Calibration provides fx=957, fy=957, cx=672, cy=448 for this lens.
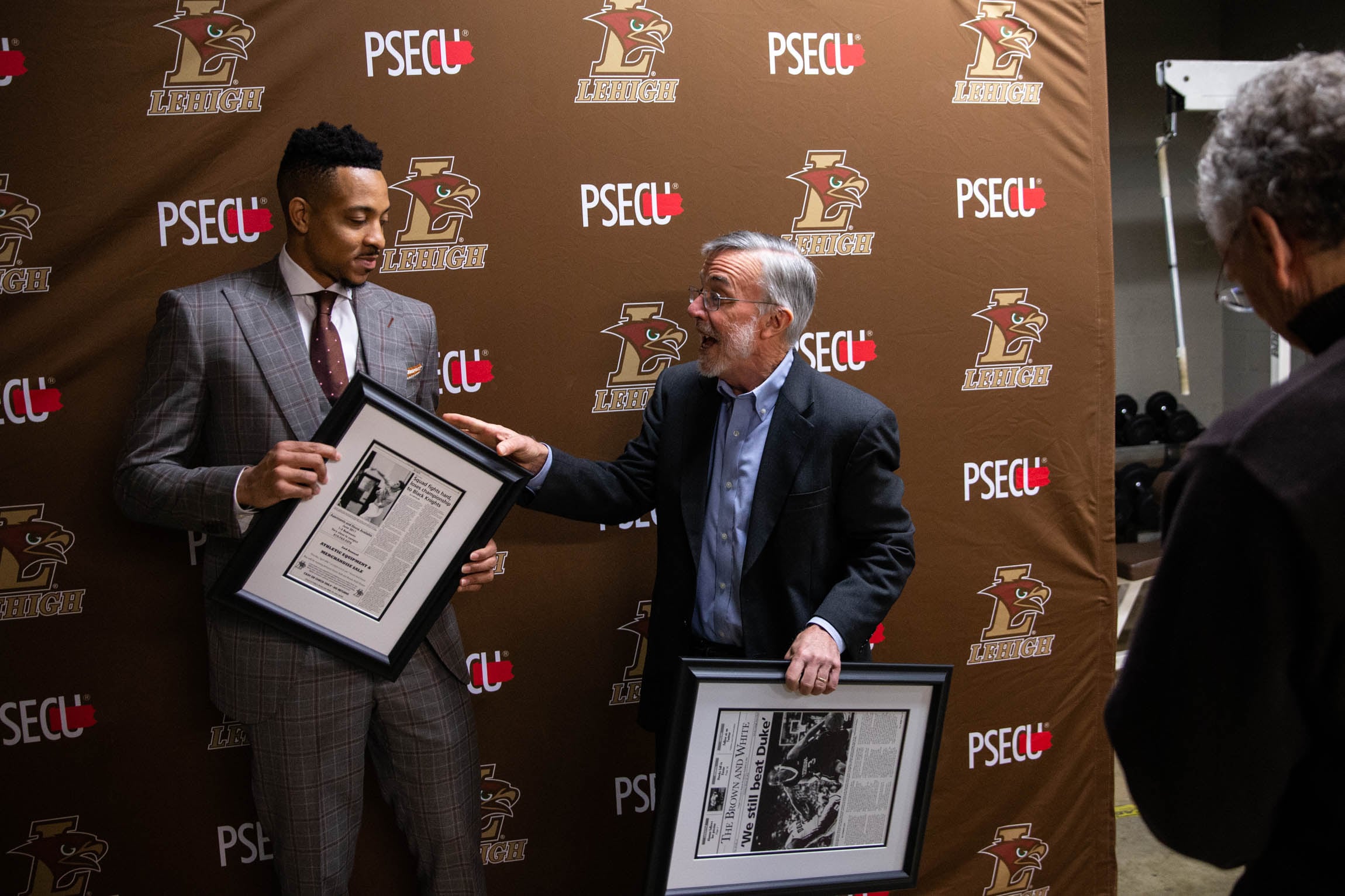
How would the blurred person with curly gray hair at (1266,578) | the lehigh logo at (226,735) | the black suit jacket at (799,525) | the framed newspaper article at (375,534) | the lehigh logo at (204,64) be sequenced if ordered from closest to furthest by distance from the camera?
the blurred person with curly gray hair at (1266,578) → the framed newspaper article at (375,534) → the black suit jacket at (799,525) → the lehigh logo at (204,64) → the lehigh logo at (226,735)

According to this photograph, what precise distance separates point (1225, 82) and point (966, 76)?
1.56 meters

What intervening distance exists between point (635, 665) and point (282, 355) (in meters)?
1.31

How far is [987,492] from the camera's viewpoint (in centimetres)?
292

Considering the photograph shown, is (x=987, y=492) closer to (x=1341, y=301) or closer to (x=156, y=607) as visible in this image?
(x=1341, y=301)

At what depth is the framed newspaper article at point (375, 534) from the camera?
1871mm

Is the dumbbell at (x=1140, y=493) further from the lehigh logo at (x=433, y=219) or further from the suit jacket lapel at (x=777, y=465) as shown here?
the lehigh logo at (x=433, y=219)

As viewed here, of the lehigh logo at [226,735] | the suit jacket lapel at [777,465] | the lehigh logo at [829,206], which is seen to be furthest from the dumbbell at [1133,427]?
the lehigh logo at [226,735]

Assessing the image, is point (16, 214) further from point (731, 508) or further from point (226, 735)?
point (731, 508)

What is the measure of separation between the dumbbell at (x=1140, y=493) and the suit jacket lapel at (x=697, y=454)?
3338mm

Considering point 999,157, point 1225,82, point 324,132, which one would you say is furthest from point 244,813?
point 1225,82

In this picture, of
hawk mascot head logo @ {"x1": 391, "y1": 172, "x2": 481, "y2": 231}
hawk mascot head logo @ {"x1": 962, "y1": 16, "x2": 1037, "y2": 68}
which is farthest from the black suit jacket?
hawk mascot head logo @ {"x1": 962, "y1": 16, "x2": 1037, "y2": 68}

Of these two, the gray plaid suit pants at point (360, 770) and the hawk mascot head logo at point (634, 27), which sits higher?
the hawk mascot head logo at point (634, 27)

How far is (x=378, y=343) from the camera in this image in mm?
2119

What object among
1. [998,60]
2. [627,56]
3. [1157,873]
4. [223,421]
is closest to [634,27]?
[627,56]
